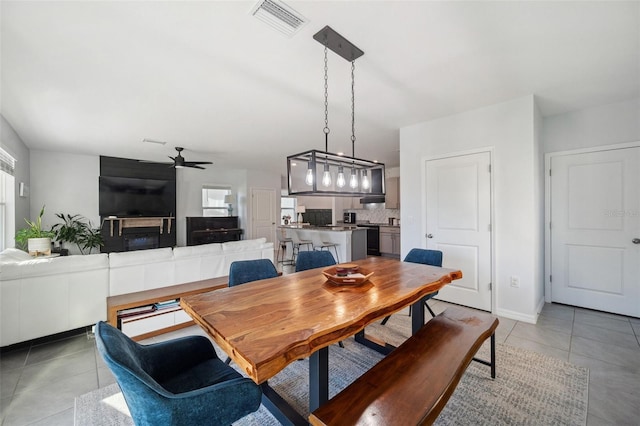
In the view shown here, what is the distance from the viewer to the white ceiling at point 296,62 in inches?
68.1

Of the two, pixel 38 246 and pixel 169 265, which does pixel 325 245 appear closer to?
pixel 169 265

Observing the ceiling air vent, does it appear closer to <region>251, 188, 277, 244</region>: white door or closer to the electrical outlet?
the electrical outlet

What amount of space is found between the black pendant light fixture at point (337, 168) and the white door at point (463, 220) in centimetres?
125

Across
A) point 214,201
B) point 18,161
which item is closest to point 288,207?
point 214,201

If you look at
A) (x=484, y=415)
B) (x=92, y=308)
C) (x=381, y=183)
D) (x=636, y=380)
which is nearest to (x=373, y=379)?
(x=484, y=415)

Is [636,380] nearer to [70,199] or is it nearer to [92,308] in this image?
[92,308]

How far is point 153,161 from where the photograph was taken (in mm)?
6512

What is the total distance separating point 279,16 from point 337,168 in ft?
3.89

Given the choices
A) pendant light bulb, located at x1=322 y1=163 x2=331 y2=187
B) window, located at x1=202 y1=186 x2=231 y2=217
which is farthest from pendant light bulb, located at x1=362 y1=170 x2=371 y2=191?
window, located at x1=202 y1=186 x2=231 y2=217

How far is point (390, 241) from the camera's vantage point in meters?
7.31

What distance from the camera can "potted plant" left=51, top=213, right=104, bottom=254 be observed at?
5.11 metres

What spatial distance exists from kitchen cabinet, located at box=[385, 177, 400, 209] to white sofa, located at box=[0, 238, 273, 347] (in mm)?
5568

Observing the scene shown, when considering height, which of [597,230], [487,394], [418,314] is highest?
[597,230]

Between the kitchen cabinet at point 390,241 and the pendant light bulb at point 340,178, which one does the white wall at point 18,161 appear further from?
the kitchen cabinet at point 390,241
